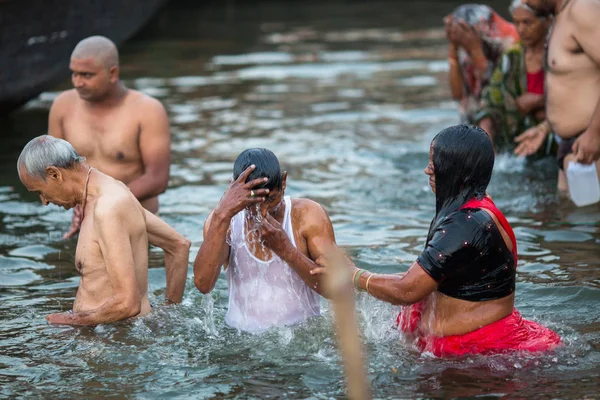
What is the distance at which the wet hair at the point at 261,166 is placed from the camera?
4.84m

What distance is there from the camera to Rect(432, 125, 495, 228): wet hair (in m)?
4.76

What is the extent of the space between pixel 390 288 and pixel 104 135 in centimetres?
330

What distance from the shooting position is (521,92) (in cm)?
968

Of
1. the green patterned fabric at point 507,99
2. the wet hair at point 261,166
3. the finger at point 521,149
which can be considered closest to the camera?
the wet hair at point 261,166

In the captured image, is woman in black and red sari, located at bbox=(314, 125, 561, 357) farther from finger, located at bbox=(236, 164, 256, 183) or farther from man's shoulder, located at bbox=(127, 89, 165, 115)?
man's shoulder, located at bbox=(127, 89, 165, 115)

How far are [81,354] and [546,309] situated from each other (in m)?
2.79

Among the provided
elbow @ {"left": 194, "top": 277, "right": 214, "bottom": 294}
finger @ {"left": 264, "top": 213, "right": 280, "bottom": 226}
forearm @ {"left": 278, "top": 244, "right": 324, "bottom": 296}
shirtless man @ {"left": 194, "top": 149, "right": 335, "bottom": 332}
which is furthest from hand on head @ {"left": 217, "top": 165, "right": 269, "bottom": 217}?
elbow @ {"left": 194, "top": 277, "right": 214, "bottom": 294}

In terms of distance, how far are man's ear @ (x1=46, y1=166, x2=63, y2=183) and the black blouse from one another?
1908 mm

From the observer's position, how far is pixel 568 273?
681 cm

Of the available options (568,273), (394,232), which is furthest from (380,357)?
(394,232)

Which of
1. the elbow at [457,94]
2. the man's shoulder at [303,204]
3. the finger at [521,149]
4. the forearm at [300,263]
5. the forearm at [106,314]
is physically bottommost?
the elbow at [457,94]

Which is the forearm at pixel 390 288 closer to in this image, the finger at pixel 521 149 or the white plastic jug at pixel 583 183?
the white plastic jug at pixel 583 183

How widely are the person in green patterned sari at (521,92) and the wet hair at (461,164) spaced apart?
3.75 m

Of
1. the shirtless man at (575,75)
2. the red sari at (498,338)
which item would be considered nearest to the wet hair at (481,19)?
the shirtless man at (575,75)
